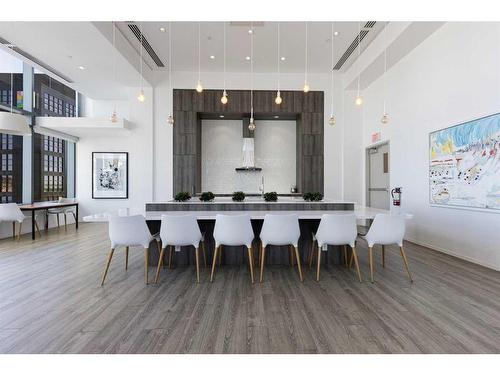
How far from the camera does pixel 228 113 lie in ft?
Result: 24.2

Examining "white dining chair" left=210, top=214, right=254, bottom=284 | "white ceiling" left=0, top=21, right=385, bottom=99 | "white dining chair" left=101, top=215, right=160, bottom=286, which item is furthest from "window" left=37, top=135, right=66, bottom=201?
"white dining chair" left=210, top=214, right=254, bottom=284

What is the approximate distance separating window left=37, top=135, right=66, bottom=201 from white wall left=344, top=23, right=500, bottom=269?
8.65 metres

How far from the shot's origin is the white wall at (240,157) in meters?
7.89

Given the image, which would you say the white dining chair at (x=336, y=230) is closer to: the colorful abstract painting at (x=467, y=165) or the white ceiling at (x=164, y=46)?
the colorful abstract painting at (x=467, y=165)

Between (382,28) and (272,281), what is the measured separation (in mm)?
5062

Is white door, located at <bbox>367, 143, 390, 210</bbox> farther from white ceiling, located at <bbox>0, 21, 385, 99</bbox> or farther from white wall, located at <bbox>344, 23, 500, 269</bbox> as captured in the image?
white ceiling, located at <bbox>0, 21, 385, 99</bbox>

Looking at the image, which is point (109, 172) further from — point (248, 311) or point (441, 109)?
point (441, 109)

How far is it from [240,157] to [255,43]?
119 inches

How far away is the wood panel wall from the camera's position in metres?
7.23

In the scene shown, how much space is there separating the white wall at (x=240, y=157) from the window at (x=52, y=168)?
13.5ft

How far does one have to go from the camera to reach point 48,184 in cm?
755

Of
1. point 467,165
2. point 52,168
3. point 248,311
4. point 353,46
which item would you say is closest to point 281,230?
point 248,311

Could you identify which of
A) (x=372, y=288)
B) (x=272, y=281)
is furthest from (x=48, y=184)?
(x=372, y=288)

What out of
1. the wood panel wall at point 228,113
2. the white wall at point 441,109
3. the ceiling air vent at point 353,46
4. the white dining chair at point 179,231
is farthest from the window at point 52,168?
the white wall at point 441,109
